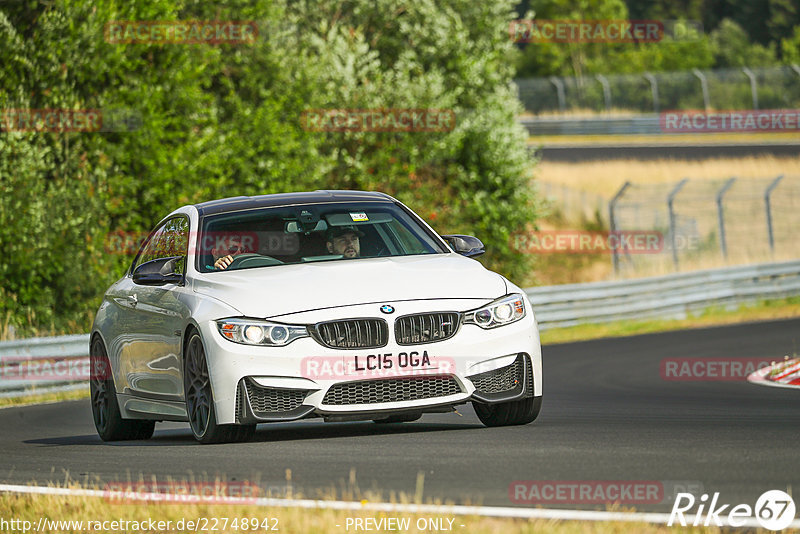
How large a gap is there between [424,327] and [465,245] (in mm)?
1605

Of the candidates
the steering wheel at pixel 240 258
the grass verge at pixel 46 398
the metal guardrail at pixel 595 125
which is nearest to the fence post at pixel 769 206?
the grass verge at pixel 46 398

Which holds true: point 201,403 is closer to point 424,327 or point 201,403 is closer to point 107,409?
point 424,327

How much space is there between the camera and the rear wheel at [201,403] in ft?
29.6

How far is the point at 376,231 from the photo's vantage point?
1019cm

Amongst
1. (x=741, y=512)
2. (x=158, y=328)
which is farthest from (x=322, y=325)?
(x=741, y=512)

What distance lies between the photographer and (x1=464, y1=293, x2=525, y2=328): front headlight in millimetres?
8992

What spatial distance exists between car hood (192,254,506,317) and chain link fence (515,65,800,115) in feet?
151

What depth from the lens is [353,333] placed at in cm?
877

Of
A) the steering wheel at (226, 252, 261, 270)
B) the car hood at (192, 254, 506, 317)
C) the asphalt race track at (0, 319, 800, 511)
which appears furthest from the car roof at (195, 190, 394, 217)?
the asphalt race track at (0, 319, 800, 511)

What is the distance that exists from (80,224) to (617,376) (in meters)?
11.6

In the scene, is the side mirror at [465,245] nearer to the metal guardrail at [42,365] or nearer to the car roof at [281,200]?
the car roof at [281,200]

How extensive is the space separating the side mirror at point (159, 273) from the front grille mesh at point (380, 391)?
1.66m

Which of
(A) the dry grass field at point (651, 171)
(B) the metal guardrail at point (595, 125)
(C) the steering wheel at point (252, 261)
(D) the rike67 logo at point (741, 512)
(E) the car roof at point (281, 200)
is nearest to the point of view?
(D) the rike67 logo at point (741, 512)

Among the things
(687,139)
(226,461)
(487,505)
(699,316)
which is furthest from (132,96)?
(687,139)
